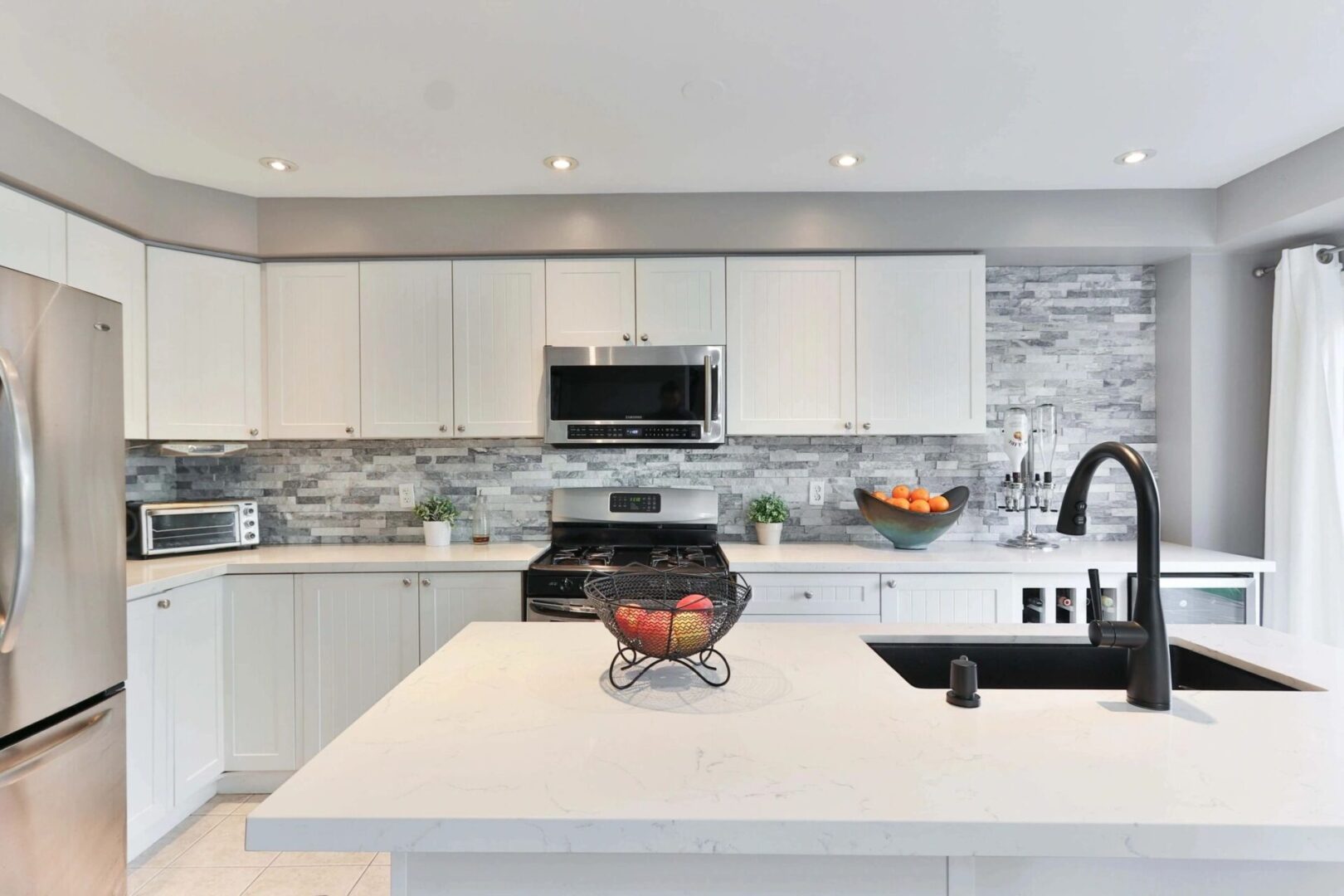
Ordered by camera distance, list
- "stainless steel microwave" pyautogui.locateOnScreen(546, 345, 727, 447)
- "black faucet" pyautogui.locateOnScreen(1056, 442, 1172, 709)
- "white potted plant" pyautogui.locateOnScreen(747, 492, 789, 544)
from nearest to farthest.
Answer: "black faucet" pyautogui.locateOnScreen(1056, 442, 1172, 709) → "stainless steel microwave" pyautogui.locateOnScreen(546, 345, 727, 447) → "white potted plant" pyautogui.locateOnScreen(747, 492, 789, 544)

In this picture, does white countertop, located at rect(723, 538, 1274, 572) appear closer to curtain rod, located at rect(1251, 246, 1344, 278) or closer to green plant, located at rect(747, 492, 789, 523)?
green plant, located at rect(747, 492, 789, 523)

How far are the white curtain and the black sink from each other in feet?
5.94

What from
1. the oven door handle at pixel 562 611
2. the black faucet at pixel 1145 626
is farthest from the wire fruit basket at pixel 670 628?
the oven door handle at pixel 562 611

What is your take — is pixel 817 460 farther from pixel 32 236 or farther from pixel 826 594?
pixel 32 236

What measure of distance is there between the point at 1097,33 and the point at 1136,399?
78.5 inches

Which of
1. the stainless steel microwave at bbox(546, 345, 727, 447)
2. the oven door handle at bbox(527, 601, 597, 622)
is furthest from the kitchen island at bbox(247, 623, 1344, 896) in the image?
the stainless steel microwave at bbox(546, 345, 727, 447)

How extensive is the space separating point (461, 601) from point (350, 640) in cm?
45

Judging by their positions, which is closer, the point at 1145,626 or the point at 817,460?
the point at 1145,626

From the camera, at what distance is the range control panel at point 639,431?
2.85 m

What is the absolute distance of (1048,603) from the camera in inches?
101

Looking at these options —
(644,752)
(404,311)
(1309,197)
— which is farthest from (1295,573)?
(404,311)

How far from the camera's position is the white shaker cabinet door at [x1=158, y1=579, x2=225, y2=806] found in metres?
2.32

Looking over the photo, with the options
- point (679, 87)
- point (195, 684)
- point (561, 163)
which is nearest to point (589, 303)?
point (561, 163)

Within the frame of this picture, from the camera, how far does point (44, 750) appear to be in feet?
5.17
